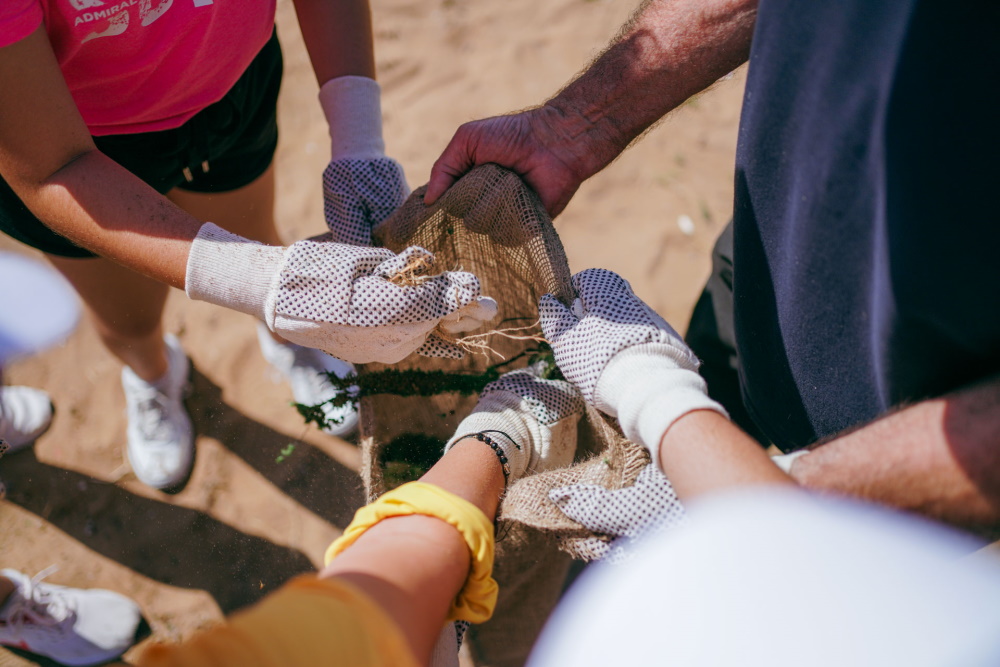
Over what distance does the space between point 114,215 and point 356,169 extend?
1.94ft

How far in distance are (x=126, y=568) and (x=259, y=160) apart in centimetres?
155

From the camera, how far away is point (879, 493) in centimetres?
83

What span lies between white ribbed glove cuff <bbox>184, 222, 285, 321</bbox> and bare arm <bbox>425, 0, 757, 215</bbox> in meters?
0.47

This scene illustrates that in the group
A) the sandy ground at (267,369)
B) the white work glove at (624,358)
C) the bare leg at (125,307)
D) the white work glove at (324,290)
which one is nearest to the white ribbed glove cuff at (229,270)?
the white work glove at (324,290)

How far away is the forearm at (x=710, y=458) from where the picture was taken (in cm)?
85

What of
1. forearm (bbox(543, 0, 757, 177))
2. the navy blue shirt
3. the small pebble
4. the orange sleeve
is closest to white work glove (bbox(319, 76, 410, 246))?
forearm (bbox(543, 0, 757, 177))

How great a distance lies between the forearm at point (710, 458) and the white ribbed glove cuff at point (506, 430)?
426 millimetres

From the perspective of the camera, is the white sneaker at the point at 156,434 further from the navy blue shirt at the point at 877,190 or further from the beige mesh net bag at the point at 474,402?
the navy blue shirt at the point at 877,190

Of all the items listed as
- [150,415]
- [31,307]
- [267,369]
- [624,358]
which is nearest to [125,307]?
[150,415]

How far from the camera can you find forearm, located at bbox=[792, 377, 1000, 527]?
753 mm

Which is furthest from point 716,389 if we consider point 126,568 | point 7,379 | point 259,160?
point 7,379

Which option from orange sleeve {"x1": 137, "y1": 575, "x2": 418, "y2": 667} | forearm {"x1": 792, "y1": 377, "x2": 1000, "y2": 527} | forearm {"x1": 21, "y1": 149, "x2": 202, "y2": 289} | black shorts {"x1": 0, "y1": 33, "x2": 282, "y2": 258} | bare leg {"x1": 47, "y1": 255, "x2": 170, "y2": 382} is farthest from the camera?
bare leg {"x1": 47, "y1": 255, "x2": 170, "y2": 382}

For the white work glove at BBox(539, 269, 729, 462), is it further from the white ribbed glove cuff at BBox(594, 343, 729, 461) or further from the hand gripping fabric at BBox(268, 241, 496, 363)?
the hand gripping fabric at BBox(268, 241, 496, 363)

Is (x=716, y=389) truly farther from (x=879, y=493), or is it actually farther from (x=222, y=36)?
(x=222, y=36)
